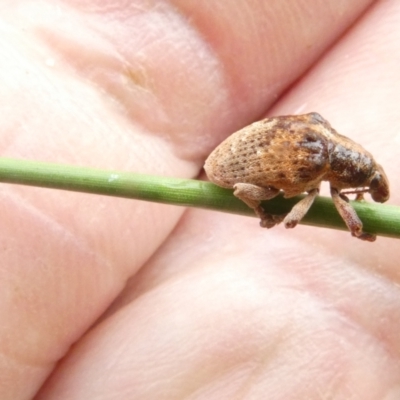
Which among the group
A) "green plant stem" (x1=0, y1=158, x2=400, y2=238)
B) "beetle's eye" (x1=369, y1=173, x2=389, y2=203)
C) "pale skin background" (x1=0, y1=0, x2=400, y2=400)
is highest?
"beetle's eye" (x1=369, y1=173, x2=389, y2=203)

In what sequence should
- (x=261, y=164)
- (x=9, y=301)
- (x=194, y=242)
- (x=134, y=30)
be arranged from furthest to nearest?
(x=194, y=242) < (x=134, y=30) < (x=9, y=301) < (x=261, y=164)

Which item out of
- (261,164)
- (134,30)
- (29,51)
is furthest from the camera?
(134,30)

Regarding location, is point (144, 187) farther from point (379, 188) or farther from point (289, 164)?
point (379, 188)

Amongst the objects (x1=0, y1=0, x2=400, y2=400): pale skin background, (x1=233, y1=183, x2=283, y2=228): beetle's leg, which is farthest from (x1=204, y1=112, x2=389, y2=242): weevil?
(x1=0, y1=0, x2=400, y2=400): pale skin background

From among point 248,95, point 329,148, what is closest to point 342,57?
point 248,95

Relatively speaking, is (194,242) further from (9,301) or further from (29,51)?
(29,51)

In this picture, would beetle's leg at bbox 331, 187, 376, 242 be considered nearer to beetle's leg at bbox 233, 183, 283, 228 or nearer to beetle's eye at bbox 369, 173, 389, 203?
beetle's leg at bbox 233, 183, 283, 228
